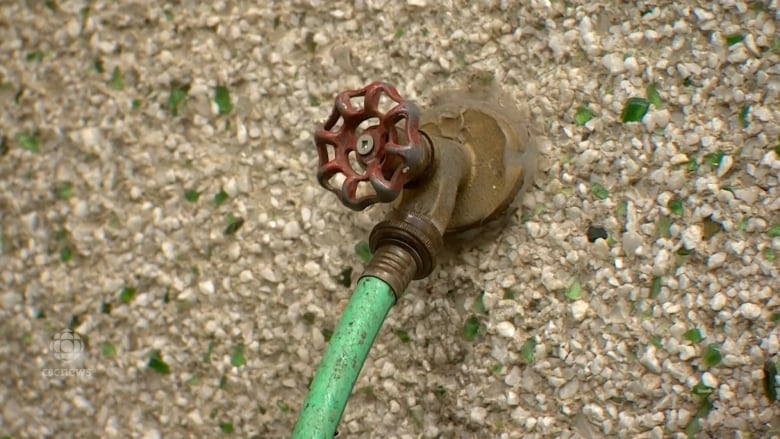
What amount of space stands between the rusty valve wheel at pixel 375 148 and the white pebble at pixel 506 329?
145mm

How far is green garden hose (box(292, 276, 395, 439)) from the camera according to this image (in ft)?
1.96

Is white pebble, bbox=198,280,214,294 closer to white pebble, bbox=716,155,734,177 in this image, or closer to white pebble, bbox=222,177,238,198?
white pebble, bbox=222,177,238,198

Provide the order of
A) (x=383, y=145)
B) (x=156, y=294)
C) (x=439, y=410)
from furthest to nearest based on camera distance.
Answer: (x=156, y=294)
(x=439, y=410)
(x=383, y=145)

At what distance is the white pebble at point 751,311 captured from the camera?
619 millimetres

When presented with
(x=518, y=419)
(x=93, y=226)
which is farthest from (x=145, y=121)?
(x=518, y=419)

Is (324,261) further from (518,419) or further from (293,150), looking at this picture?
(518,419)

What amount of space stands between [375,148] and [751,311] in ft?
0.95

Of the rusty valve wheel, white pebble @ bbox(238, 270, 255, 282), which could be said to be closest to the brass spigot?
the rusty valve wheel

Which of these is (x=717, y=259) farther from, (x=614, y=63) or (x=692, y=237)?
(x=614, y=63)

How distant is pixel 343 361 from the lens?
61cm

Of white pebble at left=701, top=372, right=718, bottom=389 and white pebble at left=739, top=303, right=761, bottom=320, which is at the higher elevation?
white pebble at left=739, top=303, right=761, bottom=320

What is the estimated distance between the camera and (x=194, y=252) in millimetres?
804

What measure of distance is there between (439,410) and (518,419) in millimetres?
68

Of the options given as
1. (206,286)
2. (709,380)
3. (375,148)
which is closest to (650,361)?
(709,380)
